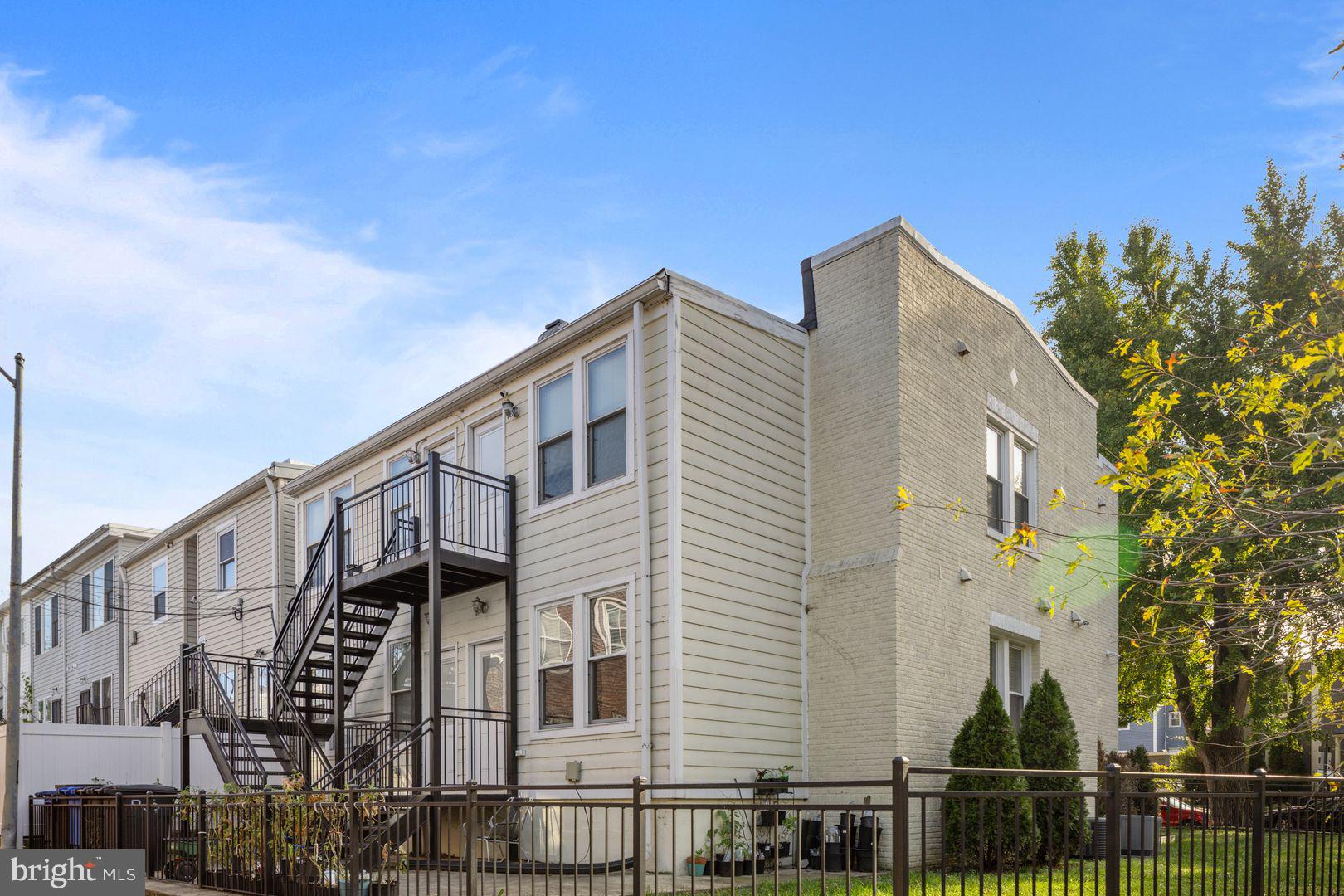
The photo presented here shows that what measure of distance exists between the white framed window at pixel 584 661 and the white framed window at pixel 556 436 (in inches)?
59.4

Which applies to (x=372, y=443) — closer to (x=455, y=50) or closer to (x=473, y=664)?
(x=473, y=664)

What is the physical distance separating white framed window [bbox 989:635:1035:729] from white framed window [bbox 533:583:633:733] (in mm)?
5240

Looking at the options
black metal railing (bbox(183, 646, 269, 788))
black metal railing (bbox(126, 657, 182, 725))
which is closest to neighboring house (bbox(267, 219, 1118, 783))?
black metal railing (bbox(183, 646, 269, 788))

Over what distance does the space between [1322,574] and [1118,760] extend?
5448 mm

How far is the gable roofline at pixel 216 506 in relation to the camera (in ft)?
70.8

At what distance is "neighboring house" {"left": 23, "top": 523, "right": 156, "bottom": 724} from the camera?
94.3 ft

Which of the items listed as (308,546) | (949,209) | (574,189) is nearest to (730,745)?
(574,189)

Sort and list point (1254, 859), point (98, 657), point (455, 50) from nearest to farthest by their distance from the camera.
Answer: point (1254, 859) < point (455, 50) < point (98, 657)

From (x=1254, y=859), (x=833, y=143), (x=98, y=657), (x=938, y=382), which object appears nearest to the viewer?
(x=1254, y=859)

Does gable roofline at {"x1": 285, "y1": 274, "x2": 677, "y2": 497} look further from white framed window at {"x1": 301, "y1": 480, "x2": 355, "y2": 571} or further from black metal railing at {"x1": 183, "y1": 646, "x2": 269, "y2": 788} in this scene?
black metal railing at {"x1": 183, "y1": 646, "x2": 269, "y2": 788}

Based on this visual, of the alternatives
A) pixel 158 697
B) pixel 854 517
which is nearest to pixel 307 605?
pixel 158 697

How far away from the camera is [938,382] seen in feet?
50.8

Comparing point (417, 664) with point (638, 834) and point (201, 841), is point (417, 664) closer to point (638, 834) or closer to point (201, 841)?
point (201, 841)

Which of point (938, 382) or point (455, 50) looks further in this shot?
point (938, 382)
